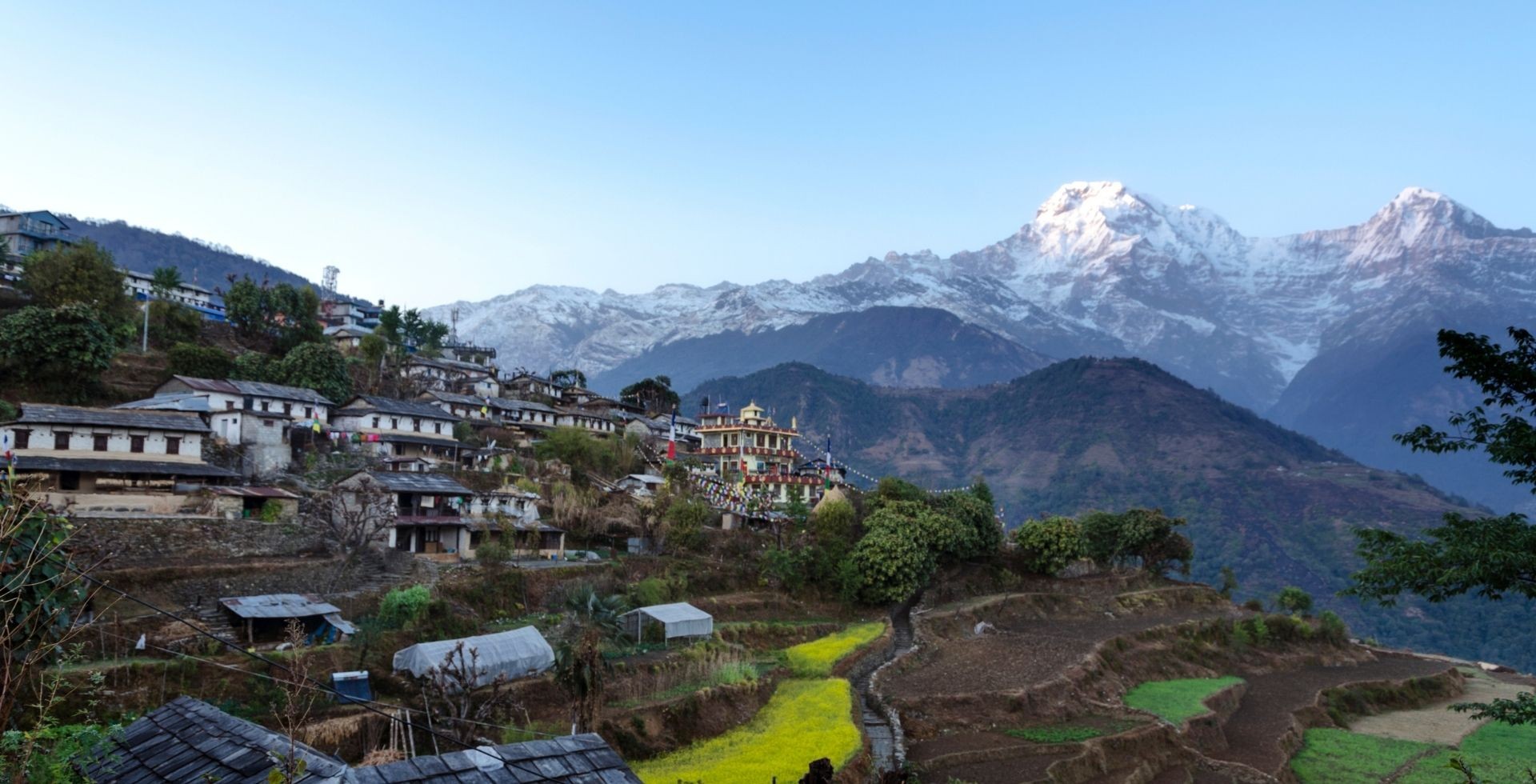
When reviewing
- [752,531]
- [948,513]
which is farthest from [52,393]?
[948,513]

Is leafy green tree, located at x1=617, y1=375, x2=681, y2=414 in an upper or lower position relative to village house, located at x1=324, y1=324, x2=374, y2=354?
lower

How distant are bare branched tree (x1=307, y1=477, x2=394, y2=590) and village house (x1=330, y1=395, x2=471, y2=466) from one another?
12569 millimetres

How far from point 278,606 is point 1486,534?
34.6 meters

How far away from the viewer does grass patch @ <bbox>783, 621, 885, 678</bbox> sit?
40.5 m

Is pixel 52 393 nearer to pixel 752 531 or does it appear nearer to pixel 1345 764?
pixel 752 531

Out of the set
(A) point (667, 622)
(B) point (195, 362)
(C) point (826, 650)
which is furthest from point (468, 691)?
(B) point (195, 362)

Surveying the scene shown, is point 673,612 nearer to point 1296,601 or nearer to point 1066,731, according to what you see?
point 1066,731

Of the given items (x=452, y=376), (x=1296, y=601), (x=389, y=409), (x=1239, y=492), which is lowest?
(x=1296, y=601)

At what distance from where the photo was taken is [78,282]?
203ft

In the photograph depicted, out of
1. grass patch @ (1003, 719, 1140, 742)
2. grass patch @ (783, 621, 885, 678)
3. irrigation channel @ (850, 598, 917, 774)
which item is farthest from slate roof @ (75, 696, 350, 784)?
grass patch @ (1003, 719, 1140, 742)

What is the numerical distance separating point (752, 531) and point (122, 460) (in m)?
33.2

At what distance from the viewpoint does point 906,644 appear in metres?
48.9

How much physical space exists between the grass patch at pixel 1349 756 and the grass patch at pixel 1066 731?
711cm

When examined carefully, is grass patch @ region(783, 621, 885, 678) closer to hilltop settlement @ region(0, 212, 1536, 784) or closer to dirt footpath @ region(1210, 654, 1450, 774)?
hilltop settlement @ region(0, 212, 1536, 784)
